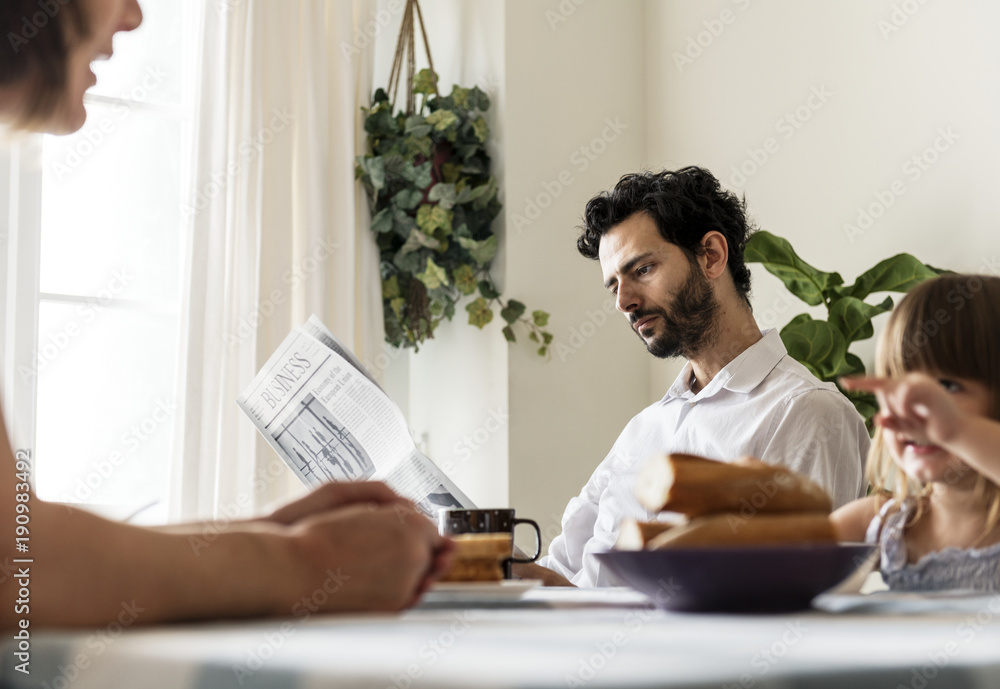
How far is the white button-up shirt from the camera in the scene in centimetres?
164

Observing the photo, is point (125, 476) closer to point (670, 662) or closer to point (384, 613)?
point (384, 613)

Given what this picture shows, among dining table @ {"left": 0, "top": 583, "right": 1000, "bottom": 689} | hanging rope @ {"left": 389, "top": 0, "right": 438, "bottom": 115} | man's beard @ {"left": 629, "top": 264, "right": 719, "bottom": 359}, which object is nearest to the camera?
dining table @ {"left": 0, "top": 583, "right": 1000, "bottom": 689}

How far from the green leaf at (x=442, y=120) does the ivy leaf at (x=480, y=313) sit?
1.55 ft

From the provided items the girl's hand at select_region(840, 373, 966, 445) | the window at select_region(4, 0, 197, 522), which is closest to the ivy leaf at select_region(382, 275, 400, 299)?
the window at select_region(4, 0, 197, 522)

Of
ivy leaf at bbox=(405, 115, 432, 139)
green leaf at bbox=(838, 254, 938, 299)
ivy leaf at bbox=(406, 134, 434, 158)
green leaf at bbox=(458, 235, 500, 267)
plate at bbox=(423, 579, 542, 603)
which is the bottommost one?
plate at bbox=(423, 579, 542, 603)

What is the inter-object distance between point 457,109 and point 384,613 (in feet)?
7.53

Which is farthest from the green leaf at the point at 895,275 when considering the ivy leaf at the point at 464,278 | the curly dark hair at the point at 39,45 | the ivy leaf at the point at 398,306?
the curly dark hair at the point at 39,45

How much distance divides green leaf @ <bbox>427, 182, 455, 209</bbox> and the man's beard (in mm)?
825

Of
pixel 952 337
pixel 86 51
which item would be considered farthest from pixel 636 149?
pixel 86 51

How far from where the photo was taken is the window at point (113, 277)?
242cm

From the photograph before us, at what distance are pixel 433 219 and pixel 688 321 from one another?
0.94m

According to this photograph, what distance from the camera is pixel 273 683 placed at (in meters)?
0.42

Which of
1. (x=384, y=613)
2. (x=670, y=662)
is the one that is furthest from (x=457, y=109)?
(x=670, y=662)

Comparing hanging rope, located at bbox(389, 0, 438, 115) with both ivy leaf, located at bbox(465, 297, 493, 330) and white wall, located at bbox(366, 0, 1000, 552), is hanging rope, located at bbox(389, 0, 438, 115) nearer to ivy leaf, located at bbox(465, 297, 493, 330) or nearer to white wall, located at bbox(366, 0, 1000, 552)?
white wall, located at bbox(366, 0, 1000, 552)
